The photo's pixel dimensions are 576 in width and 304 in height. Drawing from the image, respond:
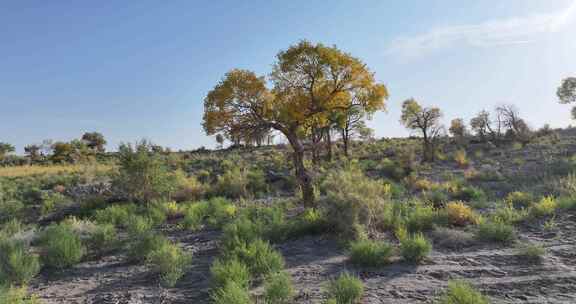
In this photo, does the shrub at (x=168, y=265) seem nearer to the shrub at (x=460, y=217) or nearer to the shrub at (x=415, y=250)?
the shrub at (x=415, y=250)

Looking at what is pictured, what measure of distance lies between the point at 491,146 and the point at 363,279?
3051 cm

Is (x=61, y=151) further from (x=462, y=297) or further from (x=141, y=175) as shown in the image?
(x=462, y=297)

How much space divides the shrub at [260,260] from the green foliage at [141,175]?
26.0 feet

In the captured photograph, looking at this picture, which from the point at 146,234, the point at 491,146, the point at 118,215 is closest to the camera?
the point at 146,234

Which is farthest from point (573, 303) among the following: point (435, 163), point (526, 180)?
point (435, 163)

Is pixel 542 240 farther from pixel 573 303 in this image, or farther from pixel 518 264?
pixel 573 303

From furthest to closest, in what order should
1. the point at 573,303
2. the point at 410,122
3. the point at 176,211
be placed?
the point at 410,122 < the point at 176,211 < the point at 573,303

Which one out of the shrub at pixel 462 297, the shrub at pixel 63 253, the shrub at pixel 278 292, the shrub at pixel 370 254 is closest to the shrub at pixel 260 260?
the shrub at pixel 278 292

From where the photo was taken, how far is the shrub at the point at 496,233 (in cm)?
602

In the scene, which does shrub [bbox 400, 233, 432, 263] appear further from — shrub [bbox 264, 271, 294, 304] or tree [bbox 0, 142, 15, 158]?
tree [bbox 0, 142, 15, 158]

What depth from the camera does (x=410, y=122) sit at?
26844mm

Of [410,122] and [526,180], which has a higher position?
[410,122]

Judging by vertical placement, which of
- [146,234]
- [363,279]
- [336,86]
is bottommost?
[363,279]

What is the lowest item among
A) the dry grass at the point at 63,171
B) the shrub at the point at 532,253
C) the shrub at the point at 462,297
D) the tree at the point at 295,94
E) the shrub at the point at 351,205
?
the shrub at the point at 532,253
